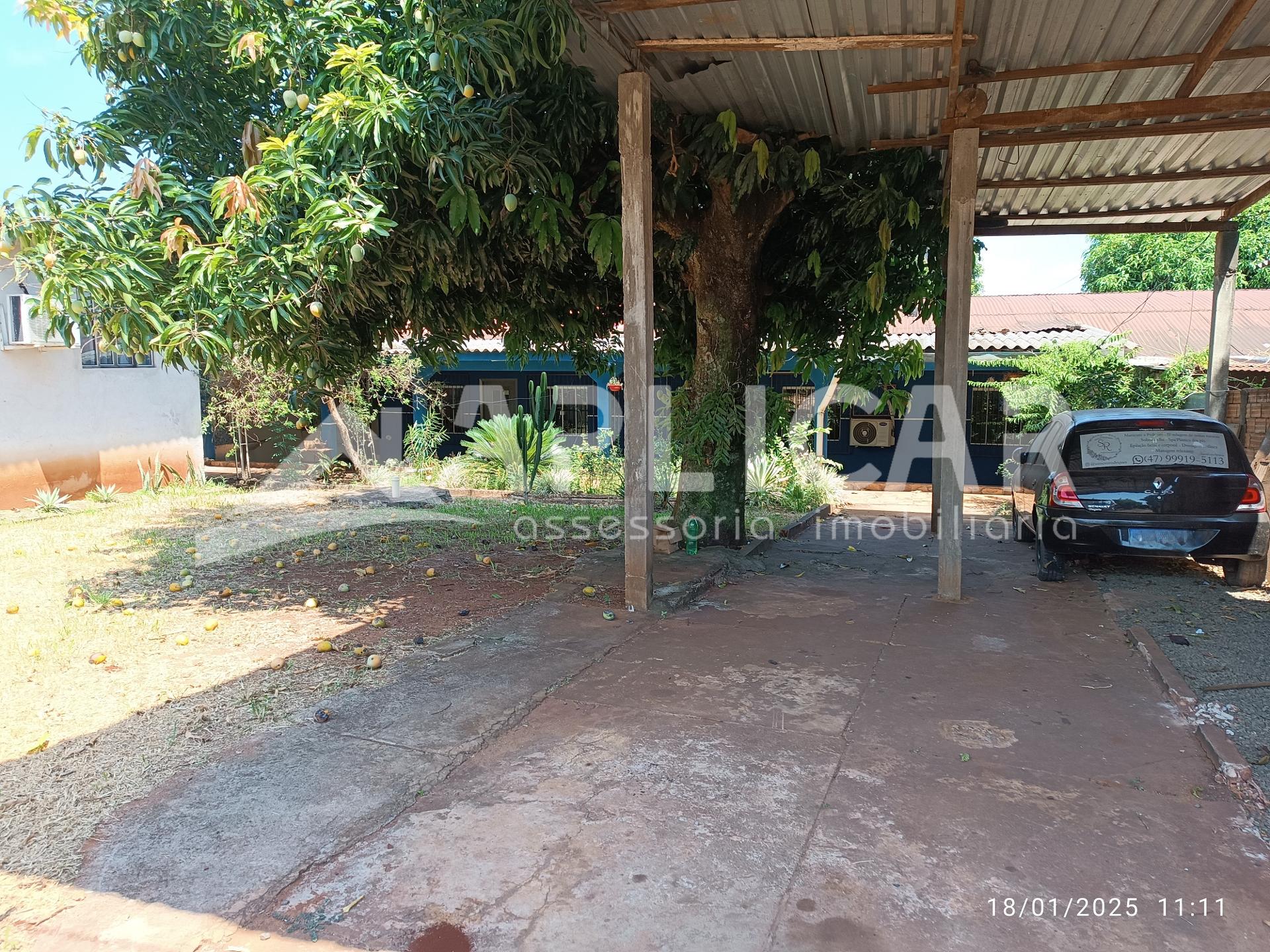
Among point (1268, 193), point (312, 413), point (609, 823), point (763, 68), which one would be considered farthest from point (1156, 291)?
point (609, 823)

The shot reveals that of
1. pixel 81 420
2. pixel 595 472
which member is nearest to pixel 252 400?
pixel 81 420

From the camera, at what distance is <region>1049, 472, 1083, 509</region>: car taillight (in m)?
6.81

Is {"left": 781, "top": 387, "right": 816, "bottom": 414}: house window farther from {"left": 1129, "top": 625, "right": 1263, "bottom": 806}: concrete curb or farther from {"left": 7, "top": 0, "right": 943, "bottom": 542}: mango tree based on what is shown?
{"left": 1129, "top": 625, "right": 1263, "bottom": 806}: concrete curb

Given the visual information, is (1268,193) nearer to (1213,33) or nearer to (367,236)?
(1213,33)

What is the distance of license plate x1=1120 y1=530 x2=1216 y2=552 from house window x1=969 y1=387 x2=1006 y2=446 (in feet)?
25.8

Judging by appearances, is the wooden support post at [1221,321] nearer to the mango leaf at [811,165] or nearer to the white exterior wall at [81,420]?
the mango leaf at [811,165]

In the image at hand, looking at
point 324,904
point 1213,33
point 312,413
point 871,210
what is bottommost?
point 324,904

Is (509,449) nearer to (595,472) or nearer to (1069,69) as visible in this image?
(595,472)

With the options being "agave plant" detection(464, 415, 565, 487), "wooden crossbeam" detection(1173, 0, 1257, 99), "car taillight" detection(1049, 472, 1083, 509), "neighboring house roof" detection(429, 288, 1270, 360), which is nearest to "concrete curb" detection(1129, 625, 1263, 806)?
"car taillight" detection(1049, 472, 1083, 509)

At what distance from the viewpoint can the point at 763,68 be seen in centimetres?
596

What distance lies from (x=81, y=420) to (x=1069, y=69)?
1306cm

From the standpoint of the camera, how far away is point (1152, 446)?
6707 mm

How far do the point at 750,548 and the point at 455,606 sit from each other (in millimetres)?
3377
